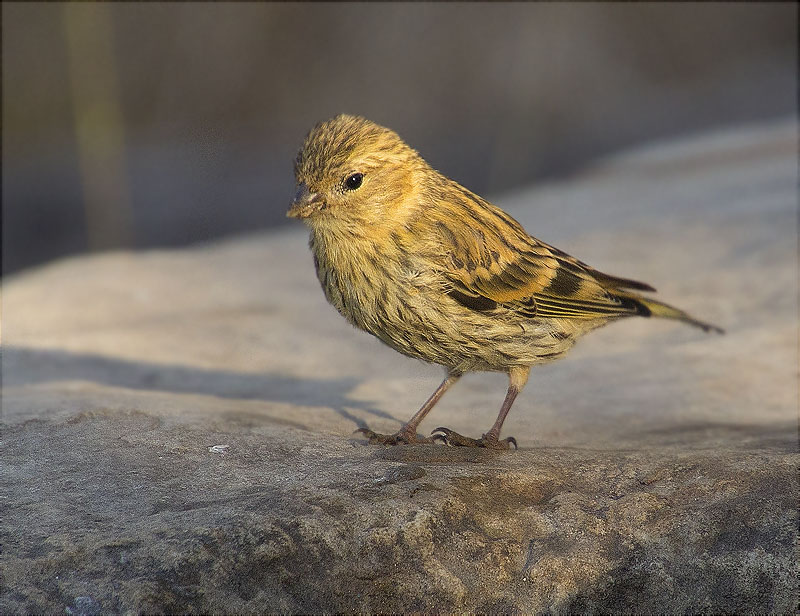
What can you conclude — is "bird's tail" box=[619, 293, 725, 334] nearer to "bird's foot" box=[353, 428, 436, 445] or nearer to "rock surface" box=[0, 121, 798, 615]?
"rock surface" box=[0, 121, 798, 615]

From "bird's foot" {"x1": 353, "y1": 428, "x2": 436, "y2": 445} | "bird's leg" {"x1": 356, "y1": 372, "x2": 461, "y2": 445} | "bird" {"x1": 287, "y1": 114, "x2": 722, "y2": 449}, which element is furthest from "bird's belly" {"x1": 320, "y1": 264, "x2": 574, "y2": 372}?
"bird's foot" {"x1": 353, "y1": 428, "x2": 436, "y2": 445}

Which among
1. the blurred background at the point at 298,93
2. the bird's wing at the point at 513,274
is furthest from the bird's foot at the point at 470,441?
the blurred background at the point at 298,93

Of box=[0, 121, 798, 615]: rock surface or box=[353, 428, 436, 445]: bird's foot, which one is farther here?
box=[353, 428, 436, 445]: bird's foot

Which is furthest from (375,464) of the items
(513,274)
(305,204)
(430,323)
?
(513,274)

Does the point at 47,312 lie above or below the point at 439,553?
above

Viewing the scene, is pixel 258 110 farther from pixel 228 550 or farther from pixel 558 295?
pixel 228 550

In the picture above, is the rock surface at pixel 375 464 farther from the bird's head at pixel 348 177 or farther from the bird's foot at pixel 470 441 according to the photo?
the bird's head at pixel 348 177

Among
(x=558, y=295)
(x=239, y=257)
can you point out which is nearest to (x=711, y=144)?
(x=239, y=257)
